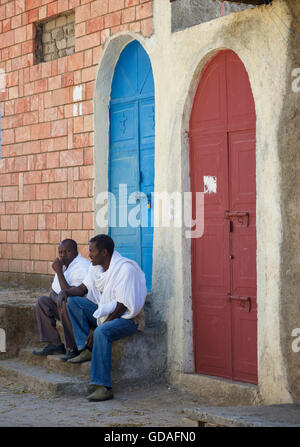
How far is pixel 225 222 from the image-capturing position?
6.45 meters

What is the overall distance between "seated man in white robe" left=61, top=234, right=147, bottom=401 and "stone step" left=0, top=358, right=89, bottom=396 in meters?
0.19

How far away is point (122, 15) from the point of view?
7641 millimetres

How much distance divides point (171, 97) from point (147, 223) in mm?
1354

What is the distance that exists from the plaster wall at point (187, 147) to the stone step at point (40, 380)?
91 centimetres

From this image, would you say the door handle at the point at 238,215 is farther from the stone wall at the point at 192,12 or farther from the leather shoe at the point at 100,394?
the stone wall at the point at 192,12

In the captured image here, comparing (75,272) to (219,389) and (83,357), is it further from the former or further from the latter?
(219,389)

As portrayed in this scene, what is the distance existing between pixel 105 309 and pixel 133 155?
1945 millimetres

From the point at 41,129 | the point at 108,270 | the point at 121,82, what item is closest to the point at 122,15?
the point at 121,82

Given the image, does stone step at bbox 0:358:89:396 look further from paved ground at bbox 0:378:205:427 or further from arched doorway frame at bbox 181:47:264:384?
arched doorway frame at bbox 181:47:264:384

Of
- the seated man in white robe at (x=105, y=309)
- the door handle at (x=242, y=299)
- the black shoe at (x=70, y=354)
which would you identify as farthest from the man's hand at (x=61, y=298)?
the door handle at (x=242, y=299)

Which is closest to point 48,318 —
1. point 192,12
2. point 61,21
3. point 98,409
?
point 98,409

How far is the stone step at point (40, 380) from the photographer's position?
6.48 m

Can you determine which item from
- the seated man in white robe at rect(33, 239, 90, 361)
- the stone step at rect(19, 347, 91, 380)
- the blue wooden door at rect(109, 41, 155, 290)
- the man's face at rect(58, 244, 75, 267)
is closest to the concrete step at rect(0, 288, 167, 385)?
the stone step at rect(19, 347, 91, 380)
